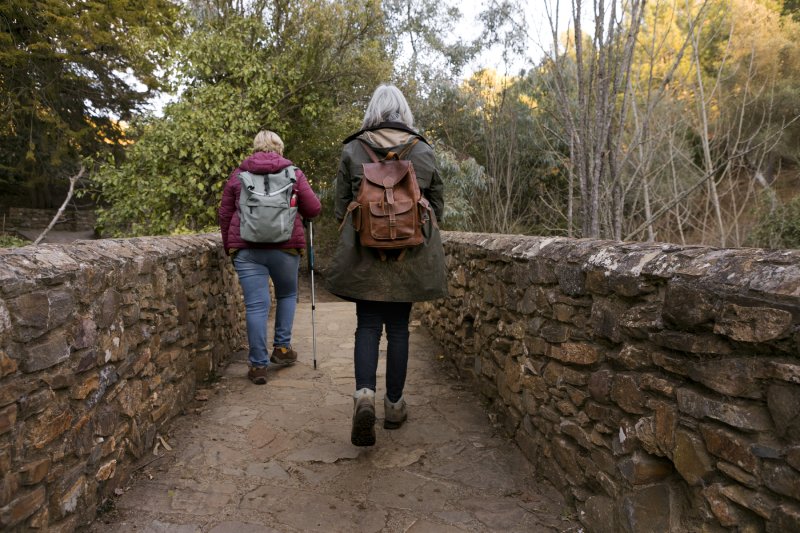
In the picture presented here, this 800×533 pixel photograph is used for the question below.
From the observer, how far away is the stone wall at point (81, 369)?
180 cm

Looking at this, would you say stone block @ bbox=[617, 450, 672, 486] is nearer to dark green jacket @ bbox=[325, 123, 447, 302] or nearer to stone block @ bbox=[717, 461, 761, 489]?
stone block @ bbox=[717, 461, 761, 489]

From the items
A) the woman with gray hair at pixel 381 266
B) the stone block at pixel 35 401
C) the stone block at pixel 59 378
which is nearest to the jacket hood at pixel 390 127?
the woman with gray hair at pixel 381 266

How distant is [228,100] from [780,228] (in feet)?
30.6

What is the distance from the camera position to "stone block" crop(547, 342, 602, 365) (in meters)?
2.33

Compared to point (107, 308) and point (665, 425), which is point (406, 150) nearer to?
point (107, 308)

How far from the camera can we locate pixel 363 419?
3.05 m

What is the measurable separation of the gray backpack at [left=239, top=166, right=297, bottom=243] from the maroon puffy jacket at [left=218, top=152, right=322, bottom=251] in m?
0.07

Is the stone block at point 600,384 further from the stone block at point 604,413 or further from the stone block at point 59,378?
the stone block at point 59,378

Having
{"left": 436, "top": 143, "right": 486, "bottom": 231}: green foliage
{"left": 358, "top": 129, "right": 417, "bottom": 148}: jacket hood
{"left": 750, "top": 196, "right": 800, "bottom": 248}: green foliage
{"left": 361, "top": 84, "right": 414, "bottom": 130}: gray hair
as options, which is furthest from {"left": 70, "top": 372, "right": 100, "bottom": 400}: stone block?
{"left": 750, "top": 196, "right": 800, "bottom": 248}: green foliage

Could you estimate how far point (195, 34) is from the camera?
28.2 feet

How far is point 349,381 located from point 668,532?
2.97m

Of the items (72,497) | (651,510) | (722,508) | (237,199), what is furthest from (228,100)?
(722,508)

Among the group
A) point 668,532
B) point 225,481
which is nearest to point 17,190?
point 225,481

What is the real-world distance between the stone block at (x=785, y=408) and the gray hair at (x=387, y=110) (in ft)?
7.72
